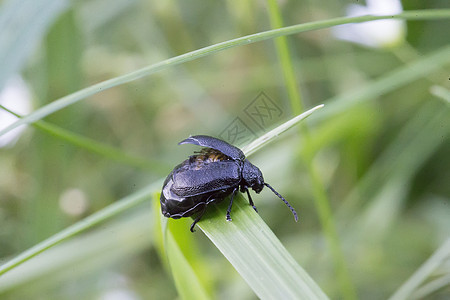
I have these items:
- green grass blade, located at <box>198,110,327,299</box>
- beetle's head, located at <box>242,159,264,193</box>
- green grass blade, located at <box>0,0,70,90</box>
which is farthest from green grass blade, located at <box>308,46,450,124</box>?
green grass blade, located at <box>0,0,70,90</box>

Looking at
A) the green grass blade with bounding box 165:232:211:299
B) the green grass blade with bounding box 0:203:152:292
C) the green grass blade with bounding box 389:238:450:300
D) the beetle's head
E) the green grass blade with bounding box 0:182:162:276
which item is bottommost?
the green grass blade with bounding box 389:238:450:300

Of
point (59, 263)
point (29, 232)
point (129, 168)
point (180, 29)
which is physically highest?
point (180, 29)

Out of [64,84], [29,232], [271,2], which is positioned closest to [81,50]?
[64,84]

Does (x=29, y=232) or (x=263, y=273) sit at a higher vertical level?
(x=29, y=232)

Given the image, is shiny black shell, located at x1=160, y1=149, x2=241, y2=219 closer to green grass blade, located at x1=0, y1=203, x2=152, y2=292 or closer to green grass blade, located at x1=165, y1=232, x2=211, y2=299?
green grass blade, located at x1=165, y1=232, x2=211, y2=299

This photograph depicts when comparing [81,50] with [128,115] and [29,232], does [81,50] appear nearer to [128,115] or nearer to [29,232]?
[128,115]

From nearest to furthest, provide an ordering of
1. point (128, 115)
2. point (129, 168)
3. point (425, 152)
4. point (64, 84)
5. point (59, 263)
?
point (59, 263)
point (425, 152)
point (64, 84)
point (129, 168)
point (128, 115)

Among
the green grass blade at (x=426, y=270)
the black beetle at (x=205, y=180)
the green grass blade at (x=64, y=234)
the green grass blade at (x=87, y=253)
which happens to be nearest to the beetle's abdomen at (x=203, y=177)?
the black beetle at (x=205, y=180)

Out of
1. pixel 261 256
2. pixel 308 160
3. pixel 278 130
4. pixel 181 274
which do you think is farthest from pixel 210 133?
pixel 261 256
